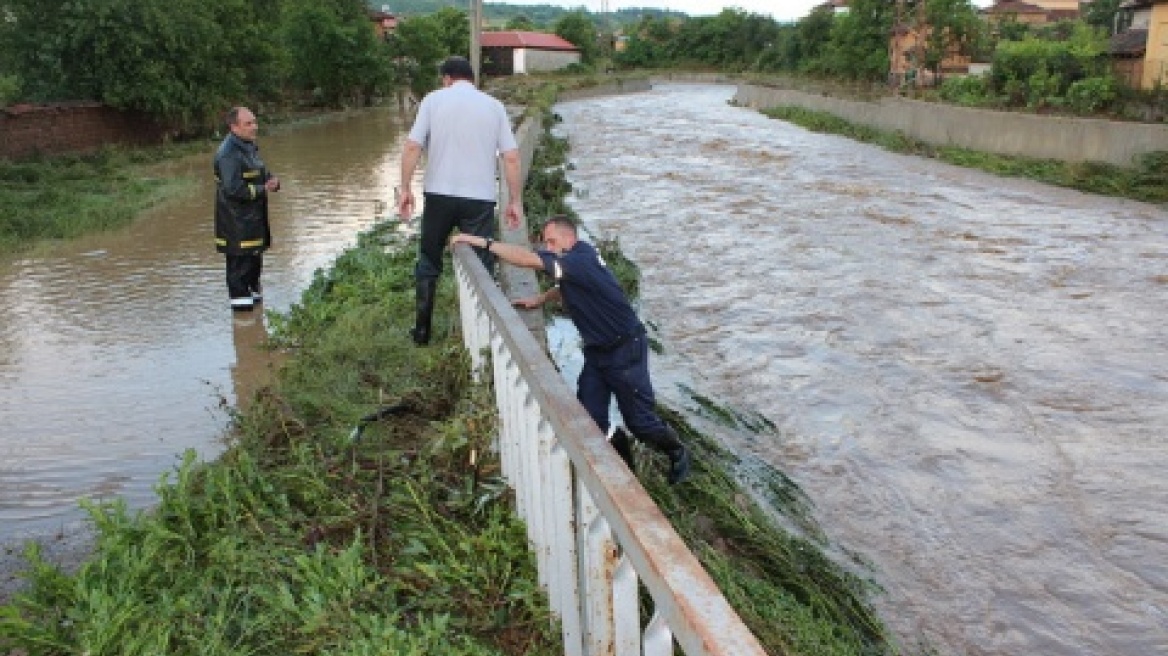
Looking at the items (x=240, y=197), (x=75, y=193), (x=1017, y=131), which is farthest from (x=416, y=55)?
(x=240, y=197)

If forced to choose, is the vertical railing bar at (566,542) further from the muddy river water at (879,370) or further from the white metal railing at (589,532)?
the muddy river water at (879,370)

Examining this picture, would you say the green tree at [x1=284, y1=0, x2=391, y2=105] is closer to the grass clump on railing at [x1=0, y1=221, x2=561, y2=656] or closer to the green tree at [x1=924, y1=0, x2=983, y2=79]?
the green tree at [x1=924, y1=0, x2=983, y2=79]

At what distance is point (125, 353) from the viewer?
23.4ft

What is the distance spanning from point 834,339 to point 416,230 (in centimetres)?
515

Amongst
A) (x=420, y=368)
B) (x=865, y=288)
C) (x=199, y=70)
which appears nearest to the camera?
(x=420, y=368)

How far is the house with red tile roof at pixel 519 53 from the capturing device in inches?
3425

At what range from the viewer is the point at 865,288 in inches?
428

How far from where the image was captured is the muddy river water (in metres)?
4.87

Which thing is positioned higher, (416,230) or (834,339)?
(416,230)

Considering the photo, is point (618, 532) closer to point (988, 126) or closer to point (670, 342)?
point (670, 342)

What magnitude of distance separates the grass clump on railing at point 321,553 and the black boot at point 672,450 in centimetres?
100

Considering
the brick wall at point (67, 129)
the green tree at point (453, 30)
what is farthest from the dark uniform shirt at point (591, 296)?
the green tree at point (453, 30)

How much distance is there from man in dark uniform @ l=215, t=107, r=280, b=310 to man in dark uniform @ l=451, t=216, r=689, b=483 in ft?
10.9

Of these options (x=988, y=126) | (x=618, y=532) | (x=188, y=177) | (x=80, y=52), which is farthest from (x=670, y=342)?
(x=80, y=52)
